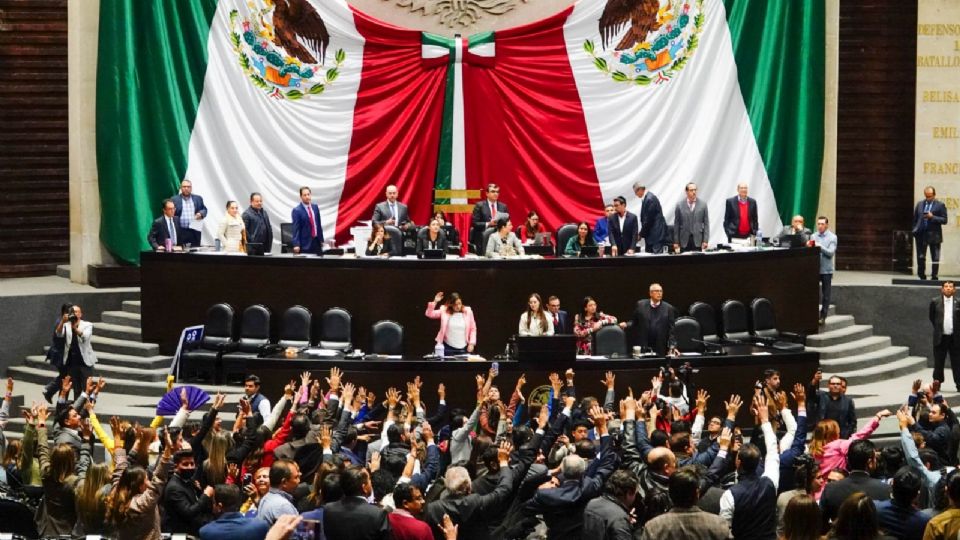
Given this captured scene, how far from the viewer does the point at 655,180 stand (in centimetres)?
2575

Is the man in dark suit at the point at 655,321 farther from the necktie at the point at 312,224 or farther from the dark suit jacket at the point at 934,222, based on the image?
the dark suit jacket at the point at 934,222

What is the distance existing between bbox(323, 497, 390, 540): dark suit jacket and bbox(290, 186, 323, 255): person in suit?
13.0 metres

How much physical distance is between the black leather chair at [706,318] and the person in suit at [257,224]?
594cm

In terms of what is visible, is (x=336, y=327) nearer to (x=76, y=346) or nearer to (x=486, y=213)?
(x=76, y=346)

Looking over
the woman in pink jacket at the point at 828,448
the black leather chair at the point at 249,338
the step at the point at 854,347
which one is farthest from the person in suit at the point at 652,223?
the woman in pink jacket at the point at 828,448

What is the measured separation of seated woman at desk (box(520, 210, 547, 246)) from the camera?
23719 millimetres

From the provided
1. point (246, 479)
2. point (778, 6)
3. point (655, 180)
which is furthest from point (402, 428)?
point (778, 6)

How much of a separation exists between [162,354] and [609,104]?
312 inches

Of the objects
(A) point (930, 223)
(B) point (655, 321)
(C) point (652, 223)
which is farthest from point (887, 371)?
(B) point (655, 321)

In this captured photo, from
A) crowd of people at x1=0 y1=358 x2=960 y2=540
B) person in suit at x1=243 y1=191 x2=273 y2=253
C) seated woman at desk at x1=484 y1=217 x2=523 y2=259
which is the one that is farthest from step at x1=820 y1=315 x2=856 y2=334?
crowd of people at x1=0 y1=358 x2=960 y2=540

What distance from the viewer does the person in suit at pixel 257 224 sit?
920 inches

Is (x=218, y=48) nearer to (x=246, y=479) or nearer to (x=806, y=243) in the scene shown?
(x=806, y=243)

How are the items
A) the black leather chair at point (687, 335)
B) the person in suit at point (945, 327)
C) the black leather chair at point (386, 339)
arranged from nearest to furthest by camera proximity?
1. the black leather chair at point (687, 335)
2. the black leather chair at point (386, 339)
3. the person in suit at point (945, 327)

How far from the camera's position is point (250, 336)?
21781mm
